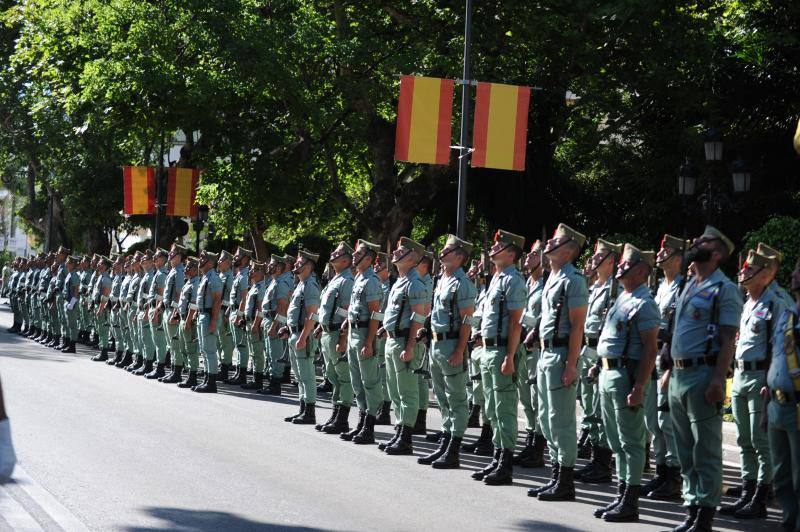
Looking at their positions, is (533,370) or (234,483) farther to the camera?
(533,370)

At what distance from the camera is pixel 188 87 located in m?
27.0

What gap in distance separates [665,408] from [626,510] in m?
1.49

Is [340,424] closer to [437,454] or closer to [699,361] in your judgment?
[437,454]

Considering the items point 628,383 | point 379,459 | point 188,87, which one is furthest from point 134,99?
point 628,383

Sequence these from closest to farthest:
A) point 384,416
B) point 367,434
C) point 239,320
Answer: point 367,434
point 384,416
point 239,320

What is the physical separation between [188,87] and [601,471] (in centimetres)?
1924

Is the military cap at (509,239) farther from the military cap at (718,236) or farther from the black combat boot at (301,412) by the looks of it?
the black combat boot at (301,412)

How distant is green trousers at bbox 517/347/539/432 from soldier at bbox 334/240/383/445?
1504 millimetres

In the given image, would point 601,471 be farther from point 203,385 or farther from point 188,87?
point 188,87

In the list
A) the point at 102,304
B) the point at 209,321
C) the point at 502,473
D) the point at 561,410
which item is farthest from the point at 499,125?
the point at 561,410

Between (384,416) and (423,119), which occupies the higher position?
(423,119)

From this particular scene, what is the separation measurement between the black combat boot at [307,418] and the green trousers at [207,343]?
11.8ft

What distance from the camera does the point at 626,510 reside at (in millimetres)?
8219

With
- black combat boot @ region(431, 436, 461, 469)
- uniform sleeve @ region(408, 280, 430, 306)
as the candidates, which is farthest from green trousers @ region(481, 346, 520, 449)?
uniform sleeve @ region(408, 280, 430, 306)
